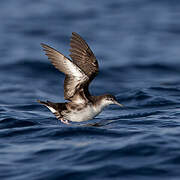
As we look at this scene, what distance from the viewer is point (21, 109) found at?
44.2ft

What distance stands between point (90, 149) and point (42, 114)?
4.35 metres

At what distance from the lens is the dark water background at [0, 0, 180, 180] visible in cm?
787

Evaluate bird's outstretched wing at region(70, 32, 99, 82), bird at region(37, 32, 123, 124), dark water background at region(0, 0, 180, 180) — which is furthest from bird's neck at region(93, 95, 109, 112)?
bird's outstretched wing at region(70, 32, 99, 82)

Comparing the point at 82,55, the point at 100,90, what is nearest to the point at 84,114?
the point at 82,55

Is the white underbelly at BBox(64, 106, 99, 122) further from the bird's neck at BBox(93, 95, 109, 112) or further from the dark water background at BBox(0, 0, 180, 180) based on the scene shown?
the dark water background at BBox(0, 0, 180, 180)

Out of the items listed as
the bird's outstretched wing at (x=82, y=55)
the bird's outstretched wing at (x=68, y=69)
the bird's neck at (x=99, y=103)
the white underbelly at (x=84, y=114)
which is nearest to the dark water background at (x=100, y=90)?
the white underbelly at (x=84, y=114)

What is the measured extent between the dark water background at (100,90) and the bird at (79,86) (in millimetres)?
404

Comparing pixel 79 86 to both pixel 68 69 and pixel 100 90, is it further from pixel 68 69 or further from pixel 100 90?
pixel 100 90

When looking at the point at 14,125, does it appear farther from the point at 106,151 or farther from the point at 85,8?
the point at 85,8

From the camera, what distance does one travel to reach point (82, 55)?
10.5 m

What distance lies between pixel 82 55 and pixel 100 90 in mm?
6195

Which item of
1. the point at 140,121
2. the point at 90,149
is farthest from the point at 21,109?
the point at 90,149

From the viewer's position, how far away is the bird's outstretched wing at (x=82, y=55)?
10305 mm

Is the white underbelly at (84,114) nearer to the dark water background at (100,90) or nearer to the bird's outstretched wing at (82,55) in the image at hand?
the dark water background at (100,90)
